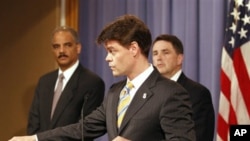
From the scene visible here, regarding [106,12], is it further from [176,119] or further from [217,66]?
[176,119]

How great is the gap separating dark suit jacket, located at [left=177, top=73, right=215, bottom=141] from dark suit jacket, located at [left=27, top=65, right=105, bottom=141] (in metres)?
0.61

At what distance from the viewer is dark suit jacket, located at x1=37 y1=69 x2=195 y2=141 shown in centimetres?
238

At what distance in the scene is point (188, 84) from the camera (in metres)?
3.61

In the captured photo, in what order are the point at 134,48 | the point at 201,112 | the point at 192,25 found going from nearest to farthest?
1. the point at 134,48
2. the point at 201,112
3. the point at 192,25

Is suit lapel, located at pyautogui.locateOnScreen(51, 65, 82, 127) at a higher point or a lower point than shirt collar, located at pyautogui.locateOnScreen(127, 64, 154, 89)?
lower

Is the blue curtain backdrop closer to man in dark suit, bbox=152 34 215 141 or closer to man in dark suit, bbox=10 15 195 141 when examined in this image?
man in dark suit, bbox=152 34 215 141

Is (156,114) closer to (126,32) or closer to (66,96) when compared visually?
(126,32)

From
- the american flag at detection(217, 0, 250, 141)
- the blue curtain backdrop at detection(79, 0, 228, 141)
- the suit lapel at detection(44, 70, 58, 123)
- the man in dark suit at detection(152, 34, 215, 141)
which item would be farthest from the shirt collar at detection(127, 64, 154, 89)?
the blue curtain backdrop at detection(79, 0, 228, 141)

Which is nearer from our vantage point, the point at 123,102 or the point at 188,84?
the point at 123,102

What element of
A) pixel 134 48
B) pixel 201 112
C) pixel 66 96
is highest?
pixel 134 48

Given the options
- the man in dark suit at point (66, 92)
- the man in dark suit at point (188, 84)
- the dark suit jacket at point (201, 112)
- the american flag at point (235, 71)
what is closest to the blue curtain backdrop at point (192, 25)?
the american flag at point (235, 71)

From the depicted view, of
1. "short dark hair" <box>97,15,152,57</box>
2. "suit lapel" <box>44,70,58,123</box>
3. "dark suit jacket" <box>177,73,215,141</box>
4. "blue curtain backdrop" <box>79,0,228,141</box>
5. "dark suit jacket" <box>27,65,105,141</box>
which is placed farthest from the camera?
"blue curtain backdrop" <box>79,0,228,141</box>

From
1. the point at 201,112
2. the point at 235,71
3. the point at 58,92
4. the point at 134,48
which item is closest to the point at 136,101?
the point at 134,48

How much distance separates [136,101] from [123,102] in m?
0.09
